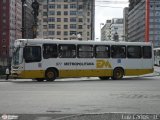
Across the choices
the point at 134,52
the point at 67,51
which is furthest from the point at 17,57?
the point at 134,52

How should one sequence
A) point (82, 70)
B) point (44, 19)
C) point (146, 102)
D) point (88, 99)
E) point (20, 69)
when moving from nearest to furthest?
point (146, 102)
point (88, 99)
point (20, 69)
point (82, 70)
point (44, 19)

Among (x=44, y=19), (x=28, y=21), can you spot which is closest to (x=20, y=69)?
(x=28, y=21)

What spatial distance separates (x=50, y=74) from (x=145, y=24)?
128380 millimetres

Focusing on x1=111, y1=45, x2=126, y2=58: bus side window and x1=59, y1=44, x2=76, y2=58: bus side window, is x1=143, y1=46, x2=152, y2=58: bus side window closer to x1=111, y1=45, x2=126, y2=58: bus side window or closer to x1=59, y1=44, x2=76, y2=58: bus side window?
x1=111, y1=45, x2=126, y2=58: bus side window

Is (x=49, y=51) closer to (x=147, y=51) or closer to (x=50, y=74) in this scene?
(x=50, y=74)

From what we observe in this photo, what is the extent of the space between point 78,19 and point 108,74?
128733 millimetres

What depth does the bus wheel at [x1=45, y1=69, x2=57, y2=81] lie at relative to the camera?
111 ft

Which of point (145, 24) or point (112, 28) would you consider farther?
point (112, 28)

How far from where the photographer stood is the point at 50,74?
1345 inches

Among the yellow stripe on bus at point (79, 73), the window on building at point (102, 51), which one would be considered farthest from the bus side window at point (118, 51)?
the yellow stripe on bus at point (79, 73)

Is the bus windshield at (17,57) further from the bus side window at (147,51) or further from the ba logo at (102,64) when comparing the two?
the bus side window at (147,51)

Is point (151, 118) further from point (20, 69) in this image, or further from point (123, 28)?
point (123, 28)

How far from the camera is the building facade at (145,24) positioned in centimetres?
15375

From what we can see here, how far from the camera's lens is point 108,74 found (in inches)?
1436
